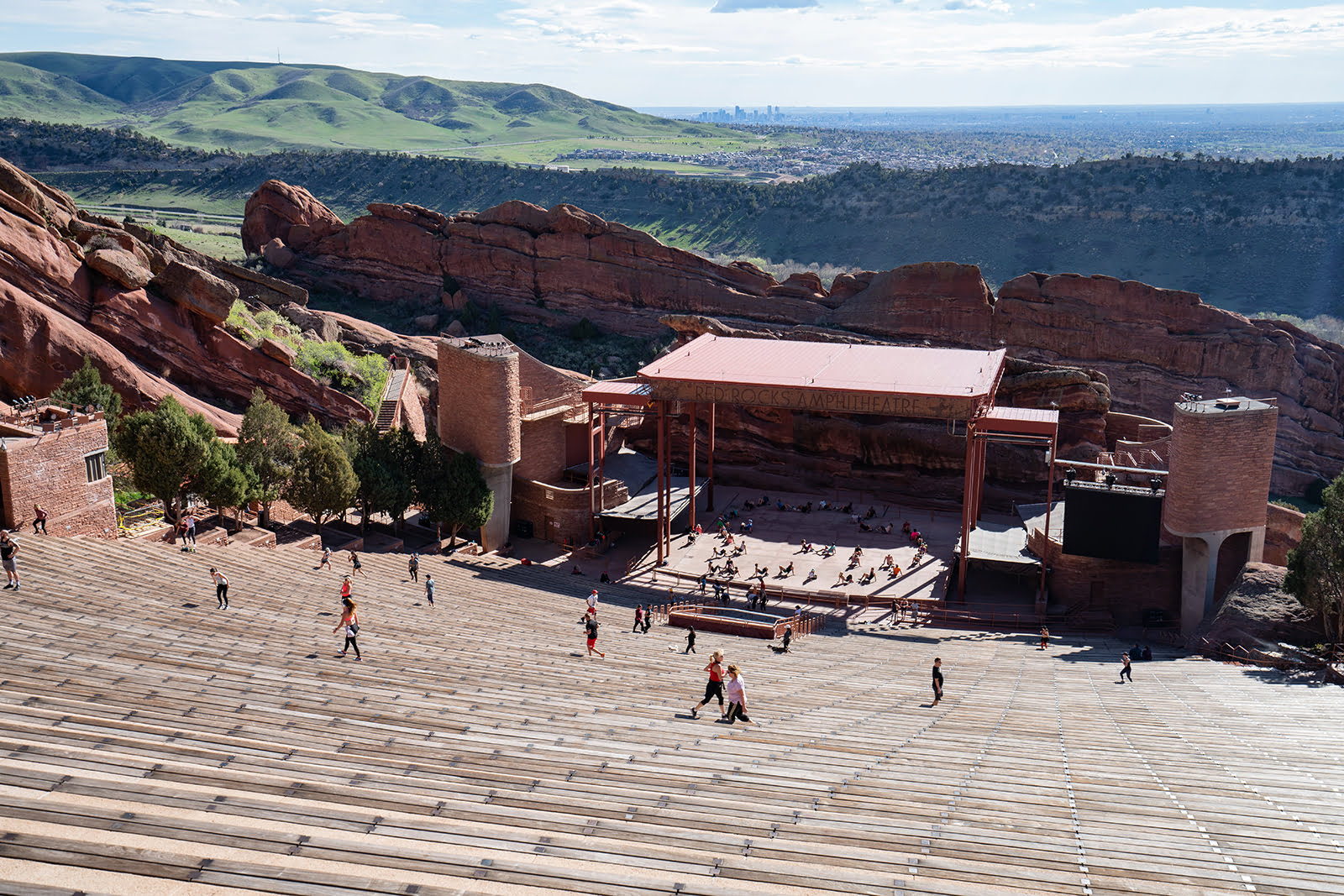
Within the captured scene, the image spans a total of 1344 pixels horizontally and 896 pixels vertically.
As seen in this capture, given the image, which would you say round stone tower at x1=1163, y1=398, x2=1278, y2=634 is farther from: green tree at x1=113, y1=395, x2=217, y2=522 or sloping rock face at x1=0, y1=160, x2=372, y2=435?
sloping rock face at x1=0, y1=160, x2=372, y2=435

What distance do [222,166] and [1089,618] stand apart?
125165mm

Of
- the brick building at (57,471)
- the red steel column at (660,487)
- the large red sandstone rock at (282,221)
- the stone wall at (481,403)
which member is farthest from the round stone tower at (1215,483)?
the large red sandstone rock at (282,221)

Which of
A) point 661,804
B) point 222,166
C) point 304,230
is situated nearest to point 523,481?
point 661,804

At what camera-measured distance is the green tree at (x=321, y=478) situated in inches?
1324

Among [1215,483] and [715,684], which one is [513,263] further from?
[715,684]

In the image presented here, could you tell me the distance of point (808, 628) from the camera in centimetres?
3259

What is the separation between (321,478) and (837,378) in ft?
56.8

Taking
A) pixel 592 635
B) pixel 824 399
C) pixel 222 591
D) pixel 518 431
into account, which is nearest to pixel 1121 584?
pixel 824 399

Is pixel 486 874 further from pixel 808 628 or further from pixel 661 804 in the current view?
pixel 808 628

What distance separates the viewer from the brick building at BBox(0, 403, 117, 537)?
1012 inches

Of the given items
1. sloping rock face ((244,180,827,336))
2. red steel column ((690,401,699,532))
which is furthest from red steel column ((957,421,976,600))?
sloping rock face ((244,180,827,336))

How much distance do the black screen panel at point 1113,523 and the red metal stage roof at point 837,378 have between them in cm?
439

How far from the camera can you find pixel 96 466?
93.2 feet

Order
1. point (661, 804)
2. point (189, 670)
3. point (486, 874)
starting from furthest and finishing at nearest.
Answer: point (189, 670) → point (661, 804) → point (486, 874)
